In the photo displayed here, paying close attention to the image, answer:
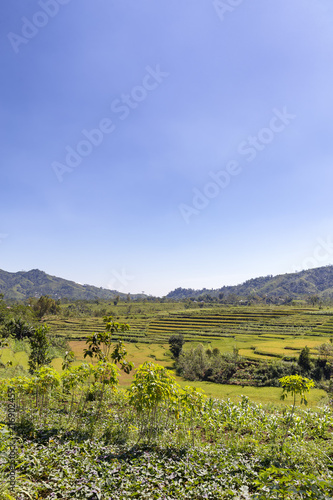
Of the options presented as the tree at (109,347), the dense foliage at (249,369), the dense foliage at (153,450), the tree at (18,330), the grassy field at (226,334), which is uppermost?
the tree at (109,347)

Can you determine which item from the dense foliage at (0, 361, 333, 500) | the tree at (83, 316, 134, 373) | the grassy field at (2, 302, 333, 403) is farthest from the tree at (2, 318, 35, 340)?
the tree at (83, 316, 134, 373)

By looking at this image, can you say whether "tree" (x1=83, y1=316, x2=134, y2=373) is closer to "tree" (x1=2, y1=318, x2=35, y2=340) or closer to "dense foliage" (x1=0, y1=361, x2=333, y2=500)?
"dense foliage" (x1=0, y1=361, x2=333, y2=500)

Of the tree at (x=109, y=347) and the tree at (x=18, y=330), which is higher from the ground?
the tree at (x=109, y=347)

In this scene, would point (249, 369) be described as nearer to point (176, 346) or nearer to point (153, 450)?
point (176, 346)

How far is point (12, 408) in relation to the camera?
690 cm

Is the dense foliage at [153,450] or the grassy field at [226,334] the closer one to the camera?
the dense foliage at [153,450]

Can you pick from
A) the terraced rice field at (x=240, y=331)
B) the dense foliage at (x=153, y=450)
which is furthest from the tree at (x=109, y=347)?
the terraced rice field at (x=240, y=331)

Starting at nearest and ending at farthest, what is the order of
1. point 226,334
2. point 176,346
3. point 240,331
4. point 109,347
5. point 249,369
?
1. point 109,347
2. point 249,369
3. point 176,346
4. point 226,334
5. point 240,331

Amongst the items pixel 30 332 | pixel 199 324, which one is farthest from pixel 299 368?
pixel 199 324

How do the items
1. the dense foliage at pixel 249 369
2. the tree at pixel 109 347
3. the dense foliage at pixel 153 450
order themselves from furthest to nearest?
the dense foliage at pixel 249 369, the tree at pixel 109 347, the dense foliage at pixel 153 450

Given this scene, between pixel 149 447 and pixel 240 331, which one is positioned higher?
pixel 149 447

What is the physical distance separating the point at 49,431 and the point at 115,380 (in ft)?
6.37

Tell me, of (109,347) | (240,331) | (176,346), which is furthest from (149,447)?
(240,331)

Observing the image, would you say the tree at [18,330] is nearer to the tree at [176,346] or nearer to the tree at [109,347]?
the tree at [176,346]
